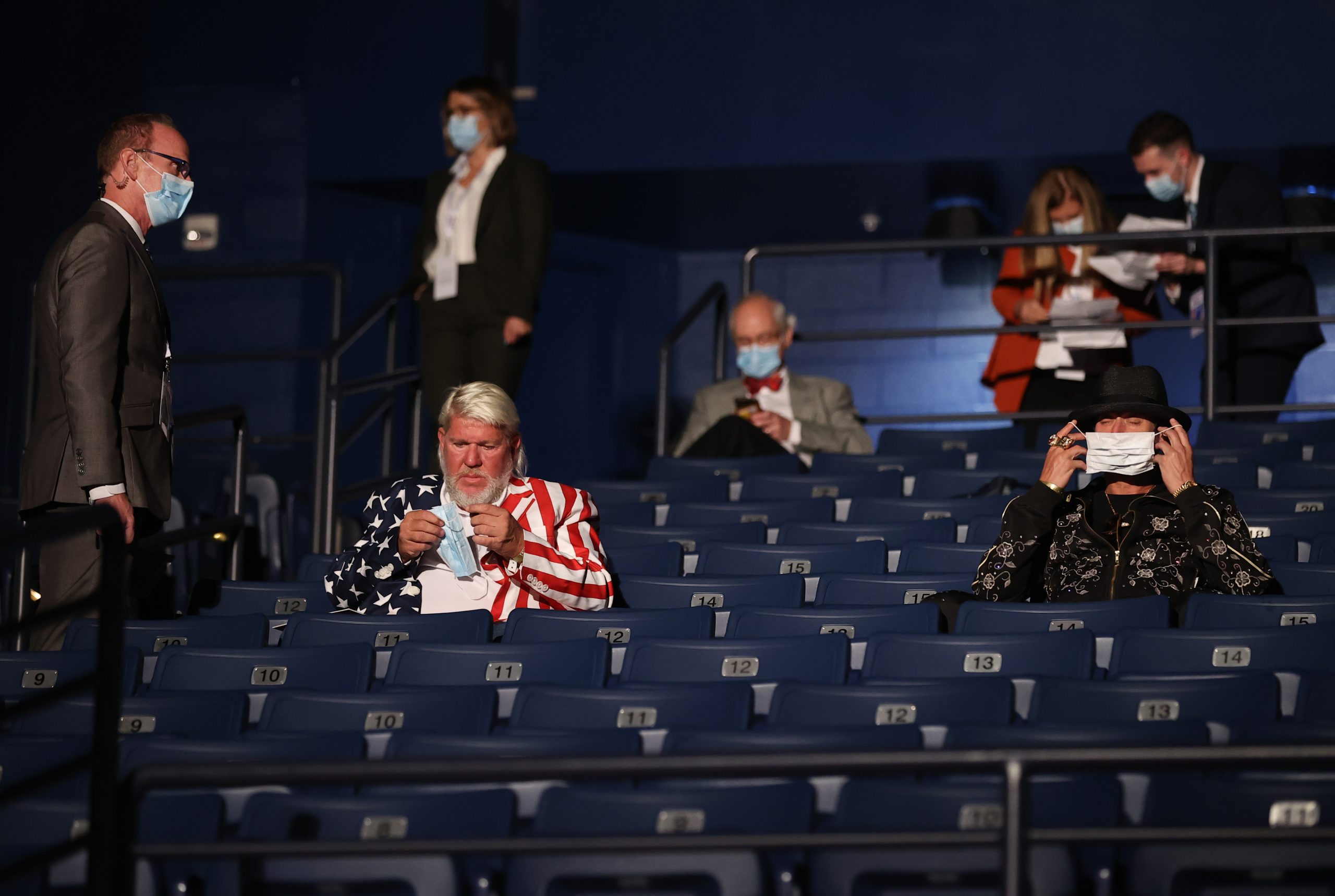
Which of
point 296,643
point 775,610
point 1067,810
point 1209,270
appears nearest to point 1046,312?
point 1209,270

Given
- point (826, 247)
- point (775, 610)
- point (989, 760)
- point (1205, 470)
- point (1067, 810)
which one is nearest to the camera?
point (989, 760)

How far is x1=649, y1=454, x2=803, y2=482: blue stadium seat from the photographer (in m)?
5.66

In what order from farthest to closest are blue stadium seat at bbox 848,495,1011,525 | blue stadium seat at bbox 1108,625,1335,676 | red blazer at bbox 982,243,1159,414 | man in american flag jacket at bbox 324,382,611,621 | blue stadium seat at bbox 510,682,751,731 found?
1. red blazer at bbox 982,243,1159,414
2. blue stadium seat at bbox 848,495,1011,525
3. man in american flag jacket at bbox 324,382,611,621
4. blue stadium seat at bbox 1108,625,1335,676
5. blue stadium seat at bbox 510,682,751,731

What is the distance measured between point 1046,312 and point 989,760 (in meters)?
4.08

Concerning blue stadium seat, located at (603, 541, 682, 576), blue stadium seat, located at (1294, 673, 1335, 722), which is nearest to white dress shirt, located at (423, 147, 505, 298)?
blue stadium seat, located at (603, 541, 682, 576)

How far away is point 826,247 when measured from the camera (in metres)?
6.22

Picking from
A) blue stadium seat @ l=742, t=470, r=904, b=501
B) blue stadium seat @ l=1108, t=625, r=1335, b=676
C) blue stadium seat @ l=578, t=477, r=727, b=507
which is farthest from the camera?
blue stadium seat @ l=578, t=477, r=727, b=507

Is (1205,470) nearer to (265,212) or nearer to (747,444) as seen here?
(747,444)

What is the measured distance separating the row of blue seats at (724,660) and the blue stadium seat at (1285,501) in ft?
4.84

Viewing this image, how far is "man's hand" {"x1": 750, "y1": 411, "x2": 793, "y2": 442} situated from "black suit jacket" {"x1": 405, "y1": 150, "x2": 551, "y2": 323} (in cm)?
91

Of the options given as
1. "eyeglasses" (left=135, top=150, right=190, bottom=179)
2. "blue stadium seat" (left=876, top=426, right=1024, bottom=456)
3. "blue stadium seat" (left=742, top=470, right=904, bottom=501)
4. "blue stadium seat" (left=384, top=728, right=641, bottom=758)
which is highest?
"eyeglasses" (left=135, top=150, right=190, bottom=179)

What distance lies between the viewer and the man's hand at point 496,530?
378cm

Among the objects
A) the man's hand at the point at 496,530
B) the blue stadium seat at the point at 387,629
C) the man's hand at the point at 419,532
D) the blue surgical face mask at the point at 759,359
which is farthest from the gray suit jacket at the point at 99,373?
the blue surgical face mask at the point at 759,359

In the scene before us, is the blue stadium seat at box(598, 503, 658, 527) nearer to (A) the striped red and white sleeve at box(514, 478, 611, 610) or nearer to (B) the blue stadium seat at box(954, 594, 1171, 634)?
(A) the striped red and white sleeve at box(514, 478, 611, 610)
